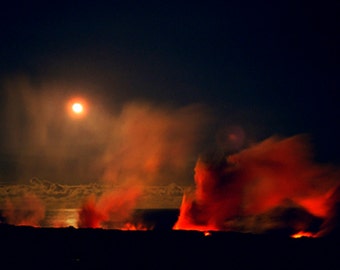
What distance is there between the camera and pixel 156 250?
154 ft

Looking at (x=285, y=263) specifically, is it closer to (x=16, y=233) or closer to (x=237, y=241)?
(x=237, y=241)

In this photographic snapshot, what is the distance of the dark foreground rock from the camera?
39.9 meters

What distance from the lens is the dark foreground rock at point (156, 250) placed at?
39.9 meters

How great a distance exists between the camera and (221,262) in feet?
138

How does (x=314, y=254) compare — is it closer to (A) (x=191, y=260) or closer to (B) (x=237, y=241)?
(B) (x=237, y=241)

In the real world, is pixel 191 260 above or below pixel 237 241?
below

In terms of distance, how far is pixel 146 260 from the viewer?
42.2 metres

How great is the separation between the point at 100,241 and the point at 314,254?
952 inches

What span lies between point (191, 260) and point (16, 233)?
2357 cm

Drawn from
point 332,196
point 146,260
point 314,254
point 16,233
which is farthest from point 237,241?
point 332,196

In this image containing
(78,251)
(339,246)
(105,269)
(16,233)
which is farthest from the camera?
(16,233)

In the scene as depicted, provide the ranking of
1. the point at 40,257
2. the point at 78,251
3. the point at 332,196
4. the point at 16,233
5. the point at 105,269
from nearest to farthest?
the point at 105,269, the point at 40,257, the point at 78,251, the point at 16,233, the point at 332,196

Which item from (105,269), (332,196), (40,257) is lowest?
(105,269)

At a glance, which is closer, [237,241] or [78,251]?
[78,251]
